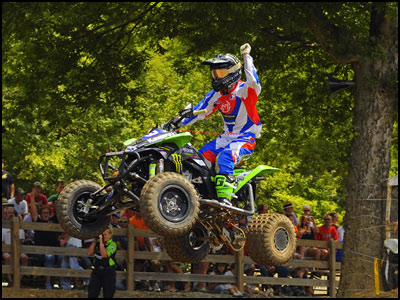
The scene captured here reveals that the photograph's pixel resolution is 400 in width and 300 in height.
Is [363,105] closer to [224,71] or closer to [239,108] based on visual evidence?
[239,108]

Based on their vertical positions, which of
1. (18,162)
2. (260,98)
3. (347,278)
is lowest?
(347,278)

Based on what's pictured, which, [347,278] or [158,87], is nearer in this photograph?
[347,278]

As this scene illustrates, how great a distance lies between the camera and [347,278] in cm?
1562

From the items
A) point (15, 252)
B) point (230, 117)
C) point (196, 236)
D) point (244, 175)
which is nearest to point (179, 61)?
point (15, 252)

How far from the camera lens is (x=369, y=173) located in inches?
612

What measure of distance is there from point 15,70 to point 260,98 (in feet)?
19.1

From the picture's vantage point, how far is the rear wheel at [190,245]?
1045cm

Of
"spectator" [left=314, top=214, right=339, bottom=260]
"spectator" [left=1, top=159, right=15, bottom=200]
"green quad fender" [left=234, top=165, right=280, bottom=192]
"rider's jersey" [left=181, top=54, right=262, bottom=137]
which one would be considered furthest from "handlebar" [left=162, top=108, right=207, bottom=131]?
"spectator" [left=314, top=214, right=339, bottom=260]

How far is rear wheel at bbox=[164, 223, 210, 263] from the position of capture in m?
10.4

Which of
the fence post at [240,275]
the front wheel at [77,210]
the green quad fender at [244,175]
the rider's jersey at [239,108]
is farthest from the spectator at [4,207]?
the green quad fender at [244,175]

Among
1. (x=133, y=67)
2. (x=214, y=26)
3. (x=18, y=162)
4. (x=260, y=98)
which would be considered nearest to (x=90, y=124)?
(x=18, y=162)

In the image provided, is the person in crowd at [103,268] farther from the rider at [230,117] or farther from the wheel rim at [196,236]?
the rider at [230,117]

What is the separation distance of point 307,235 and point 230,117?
741 centimetres

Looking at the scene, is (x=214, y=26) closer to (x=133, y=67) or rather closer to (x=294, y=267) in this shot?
(x=133, y=67)
